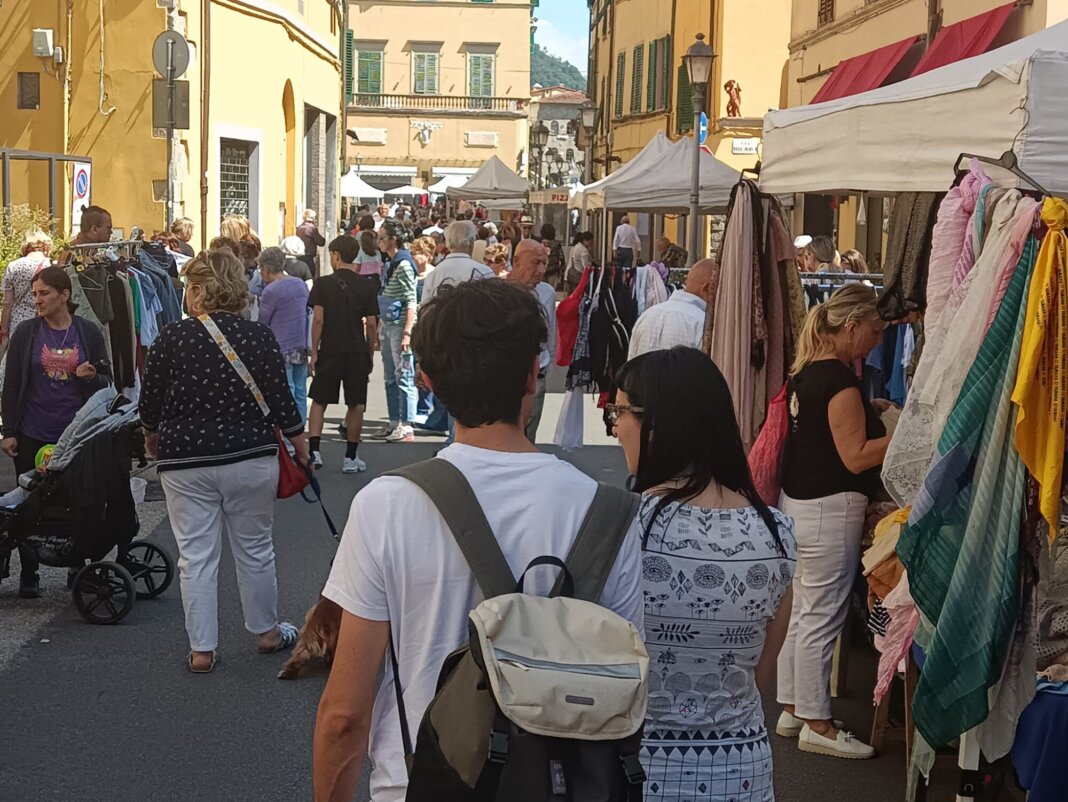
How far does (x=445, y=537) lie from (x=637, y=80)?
128 ft

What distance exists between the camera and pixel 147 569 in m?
8.27

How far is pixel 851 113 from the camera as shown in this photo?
6250 mm

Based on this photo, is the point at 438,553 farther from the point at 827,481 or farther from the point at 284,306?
the point at 284,306

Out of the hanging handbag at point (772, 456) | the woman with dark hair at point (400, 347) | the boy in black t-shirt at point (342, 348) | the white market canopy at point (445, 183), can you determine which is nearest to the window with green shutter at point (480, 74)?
the white market canopy at point (445, 183)

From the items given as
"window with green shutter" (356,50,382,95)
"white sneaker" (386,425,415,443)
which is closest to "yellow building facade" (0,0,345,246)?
"white sneaker" (386,425,415,443)

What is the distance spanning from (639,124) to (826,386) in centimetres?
3504

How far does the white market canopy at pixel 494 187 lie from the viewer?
31547 millimetres

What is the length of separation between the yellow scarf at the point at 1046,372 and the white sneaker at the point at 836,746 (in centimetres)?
178

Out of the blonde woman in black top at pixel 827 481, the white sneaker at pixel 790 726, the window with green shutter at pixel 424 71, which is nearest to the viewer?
the blonde woman in black top at pixel 827 481

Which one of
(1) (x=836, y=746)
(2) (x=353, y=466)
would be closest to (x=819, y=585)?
(1) (x=836, y=746)

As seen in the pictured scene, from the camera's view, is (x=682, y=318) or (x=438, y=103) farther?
(x=438, y=103)

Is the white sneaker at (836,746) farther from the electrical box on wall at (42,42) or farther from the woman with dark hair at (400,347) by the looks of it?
the electrical box on wall at (42,42)

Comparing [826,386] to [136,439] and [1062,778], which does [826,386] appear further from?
[136,439]

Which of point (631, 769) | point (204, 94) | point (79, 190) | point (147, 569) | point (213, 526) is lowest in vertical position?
point (147, 569)
